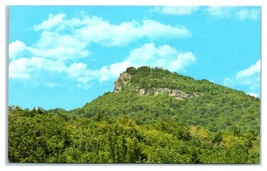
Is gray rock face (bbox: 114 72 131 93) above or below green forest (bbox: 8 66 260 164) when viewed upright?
above

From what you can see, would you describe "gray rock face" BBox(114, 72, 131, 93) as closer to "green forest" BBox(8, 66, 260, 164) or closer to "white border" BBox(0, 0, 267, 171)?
"green forest" BBox(8, 66, 260, 164)

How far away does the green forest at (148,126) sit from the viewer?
7.50 metres

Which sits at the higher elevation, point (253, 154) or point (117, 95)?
point (117, 95)

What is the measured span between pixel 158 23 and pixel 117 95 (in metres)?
0.76

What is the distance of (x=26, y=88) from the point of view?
24.7ft

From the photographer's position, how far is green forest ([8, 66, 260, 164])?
7.50 meters

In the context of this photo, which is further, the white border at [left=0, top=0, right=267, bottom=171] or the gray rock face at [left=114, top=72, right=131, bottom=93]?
the gray rock face at [left=114, top=72, right=131, bottom=93]

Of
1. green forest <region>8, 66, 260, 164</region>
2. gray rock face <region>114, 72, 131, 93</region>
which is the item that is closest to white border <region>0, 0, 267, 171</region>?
green forest <region>8, 66, 260, 164</region>

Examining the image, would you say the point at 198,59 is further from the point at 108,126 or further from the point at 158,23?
the point at 108,126

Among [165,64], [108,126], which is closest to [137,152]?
[108,126]
